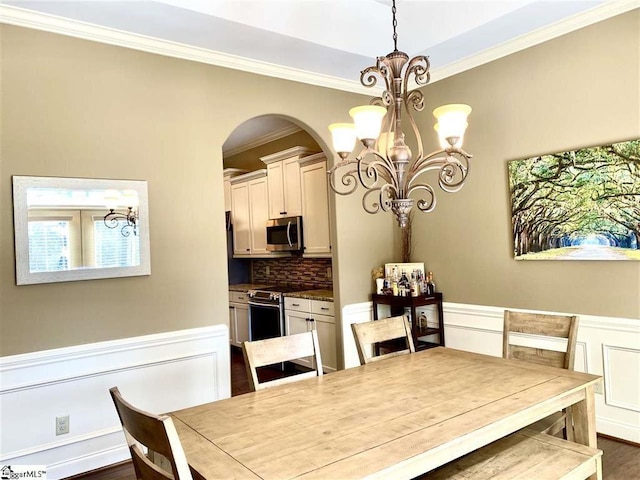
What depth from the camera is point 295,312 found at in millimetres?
4645

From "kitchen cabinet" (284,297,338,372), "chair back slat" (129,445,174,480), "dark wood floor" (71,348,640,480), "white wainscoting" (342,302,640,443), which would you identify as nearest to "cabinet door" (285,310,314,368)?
"kitchen cabinet" (284,297,338,372)

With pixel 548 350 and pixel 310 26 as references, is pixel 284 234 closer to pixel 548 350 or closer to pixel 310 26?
pixel 310 26

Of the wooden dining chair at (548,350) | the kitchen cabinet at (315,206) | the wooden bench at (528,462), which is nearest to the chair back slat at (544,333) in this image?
the wooden dining chair at (548,350)

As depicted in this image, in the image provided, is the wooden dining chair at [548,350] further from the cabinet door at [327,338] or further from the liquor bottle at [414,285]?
the cabinet door at [327,338]

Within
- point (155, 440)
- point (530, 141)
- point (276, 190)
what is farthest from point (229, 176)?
point (155, 440)

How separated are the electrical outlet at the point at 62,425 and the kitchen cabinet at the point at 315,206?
2575mm

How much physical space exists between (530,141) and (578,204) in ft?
2.03

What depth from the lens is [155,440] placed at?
120 centimetres

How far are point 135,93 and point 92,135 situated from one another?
421 millimetres

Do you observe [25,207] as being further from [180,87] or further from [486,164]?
Answer: [486,164]

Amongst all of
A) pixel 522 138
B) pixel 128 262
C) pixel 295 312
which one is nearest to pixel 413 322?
pixel 295 312

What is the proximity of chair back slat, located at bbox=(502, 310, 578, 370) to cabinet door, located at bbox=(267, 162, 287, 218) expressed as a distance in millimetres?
3108

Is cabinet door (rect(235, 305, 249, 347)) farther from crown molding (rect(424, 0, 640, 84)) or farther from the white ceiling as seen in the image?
crown molding (rect(424, 0, 640, 84))

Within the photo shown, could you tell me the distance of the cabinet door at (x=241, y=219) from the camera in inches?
233
